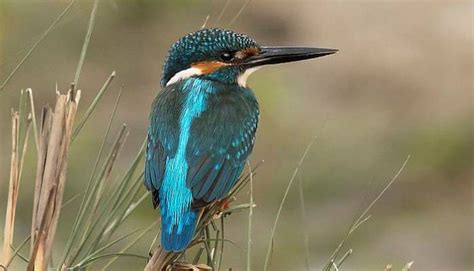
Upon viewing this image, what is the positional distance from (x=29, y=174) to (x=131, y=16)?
2.06 m

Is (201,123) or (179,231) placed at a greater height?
(201,123)

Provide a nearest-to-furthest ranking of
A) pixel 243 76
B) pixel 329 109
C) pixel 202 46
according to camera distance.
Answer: pixel 202 46 < pixel 243 76 < pixel 329 109

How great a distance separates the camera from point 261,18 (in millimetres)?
7172

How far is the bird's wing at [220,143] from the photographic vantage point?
236 cm

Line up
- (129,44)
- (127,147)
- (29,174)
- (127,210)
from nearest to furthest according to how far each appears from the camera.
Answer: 1. (127,210)
2. (29,174)
3. (127,147)
4. (129,44)

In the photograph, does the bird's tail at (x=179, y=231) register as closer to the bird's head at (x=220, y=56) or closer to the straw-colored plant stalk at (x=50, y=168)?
the straw-colored plant stalk at (x=50, y=168)

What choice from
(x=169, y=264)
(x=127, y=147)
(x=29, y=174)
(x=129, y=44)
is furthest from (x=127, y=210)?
(x=129, y=44)

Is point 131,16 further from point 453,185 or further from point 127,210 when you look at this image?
point 127,210

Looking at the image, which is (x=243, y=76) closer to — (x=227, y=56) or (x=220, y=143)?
(x=227, y=56)

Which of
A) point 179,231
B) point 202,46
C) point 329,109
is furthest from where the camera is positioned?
point 329,109

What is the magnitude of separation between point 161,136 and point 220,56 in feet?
1.02

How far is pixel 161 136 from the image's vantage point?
244cm

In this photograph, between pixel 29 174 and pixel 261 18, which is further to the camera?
pixel 261 18

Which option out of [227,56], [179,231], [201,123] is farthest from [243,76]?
[179,231]
